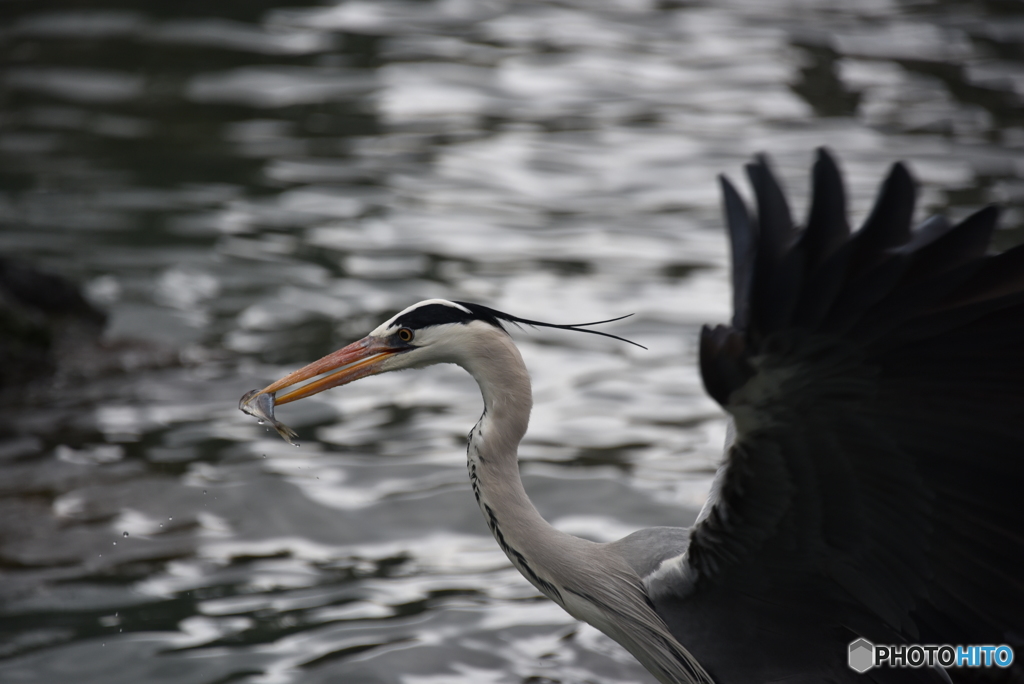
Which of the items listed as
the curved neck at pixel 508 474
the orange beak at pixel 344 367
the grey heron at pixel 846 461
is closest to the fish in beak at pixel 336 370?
the orange beak at pixel 344 367

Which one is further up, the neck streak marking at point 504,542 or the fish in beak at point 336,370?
the fish in beak at point 336,370

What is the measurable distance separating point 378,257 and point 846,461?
293 inches

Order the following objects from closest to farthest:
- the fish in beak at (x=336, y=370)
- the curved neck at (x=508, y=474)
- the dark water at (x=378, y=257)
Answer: the curved neck at (x=508, y=474)
the fish in beak at (x=336, y=370)
the dark water at (x=378, y=257)

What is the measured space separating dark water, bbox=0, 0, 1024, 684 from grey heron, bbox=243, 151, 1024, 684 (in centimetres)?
157

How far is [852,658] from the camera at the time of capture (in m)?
3.86

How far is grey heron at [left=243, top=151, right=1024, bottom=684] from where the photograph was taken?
3.00m

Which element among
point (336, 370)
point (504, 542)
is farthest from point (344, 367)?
point (504, 542)

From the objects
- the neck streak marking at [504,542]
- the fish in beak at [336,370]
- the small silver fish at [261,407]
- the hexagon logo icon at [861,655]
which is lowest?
the hexagon logo icon at [861,655]

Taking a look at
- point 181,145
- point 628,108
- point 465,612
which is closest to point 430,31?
point 628,108

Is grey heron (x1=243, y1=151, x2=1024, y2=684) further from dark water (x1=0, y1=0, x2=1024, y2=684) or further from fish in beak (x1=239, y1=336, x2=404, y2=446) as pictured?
dark water (x1=0, y1=0, x2=1024, y2=684)

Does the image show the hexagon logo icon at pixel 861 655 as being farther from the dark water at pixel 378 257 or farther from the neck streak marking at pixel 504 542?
the dark water at pixel 378 257

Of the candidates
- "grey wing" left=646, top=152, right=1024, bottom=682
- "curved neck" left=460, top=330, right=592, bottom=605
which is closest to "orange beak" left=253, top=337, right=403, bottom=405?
"curved neck" left=460, top=330, right=592, bottom=605

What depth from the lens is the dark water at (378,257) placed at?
590 cm

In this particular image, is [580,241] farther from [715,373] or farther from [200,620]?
[715,373]
